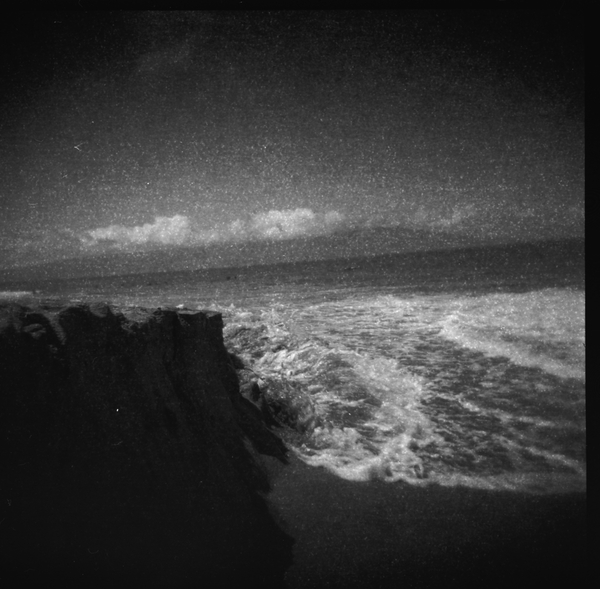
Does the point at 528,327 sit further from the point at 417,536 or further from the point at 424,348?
the point at 417,536

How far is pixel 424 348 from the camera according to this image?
1530 millimetres

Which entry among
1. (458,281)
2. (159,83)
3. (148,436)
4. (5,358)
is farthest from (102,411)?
(458,281)

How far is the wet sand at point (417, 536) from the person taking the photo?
131 centimetres

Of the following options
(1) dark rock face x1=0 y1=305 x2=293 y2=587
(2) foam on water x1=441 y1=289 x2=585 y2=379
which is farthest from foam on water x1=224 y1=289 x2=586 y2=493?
(1) dark rock face x1=0 y1=305 x2=293 y2=587

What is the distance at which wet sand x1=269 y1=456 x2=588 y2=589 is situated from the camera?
131 centimetres

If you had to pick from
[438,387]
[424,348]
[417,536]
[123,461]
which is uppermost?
[424,348]

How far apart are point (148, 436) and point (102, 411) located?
0.16 meters

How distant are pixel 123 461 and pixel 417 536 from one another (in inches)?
36.4

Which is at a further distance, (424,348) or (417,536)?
(424,348)

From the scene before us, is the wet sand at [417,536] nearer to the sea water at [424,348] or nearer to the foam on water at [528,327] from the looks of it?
the sea water at [424,348]

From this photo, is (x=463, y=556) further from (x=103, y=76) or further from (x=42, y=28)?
(x=42, y=28)

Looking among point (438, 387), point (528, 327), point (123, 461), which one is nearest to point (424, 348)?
point (438, 387)

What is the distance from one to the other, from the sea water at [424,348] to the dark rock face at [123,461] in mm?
193

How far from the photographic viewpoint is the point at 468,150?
1.53 m
